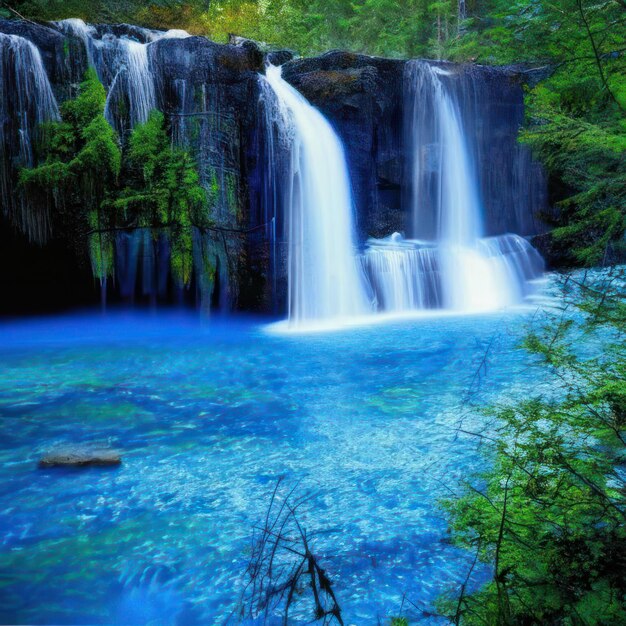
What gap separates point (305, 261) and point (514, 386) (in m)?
7.12

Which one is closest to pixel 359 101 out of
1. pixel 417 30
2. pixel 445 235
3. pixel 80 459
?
pixel 445 235

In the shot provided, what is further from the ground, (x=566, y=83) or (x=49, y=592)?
(x=566, y=83)

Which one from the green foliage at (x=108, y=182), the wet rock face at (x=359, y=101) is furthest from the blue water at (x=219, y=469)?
the wet rock face at (x=359, y=101)

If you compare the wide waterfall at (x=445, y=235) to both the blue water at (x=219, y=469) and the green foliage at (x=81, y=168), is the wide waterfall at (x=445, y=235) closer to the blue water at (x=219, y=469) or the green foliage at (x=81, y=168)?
the blue water at (x=219, y=469)

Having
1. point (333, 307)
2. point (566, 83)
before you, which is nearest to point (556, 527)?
point (333, 307)

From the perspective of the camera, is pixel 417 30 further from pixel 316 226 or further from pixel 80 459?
pixel 80 459

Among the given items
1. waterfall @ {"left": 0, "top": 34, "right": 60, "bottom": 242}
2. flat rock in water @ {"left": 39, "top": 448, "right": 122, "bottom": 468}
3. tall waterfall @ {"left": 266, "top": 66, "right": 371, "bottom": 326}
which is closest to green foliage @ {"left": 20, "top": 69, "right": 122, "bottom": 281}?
waterfall @ {"left": 0, "top": 34, "right": 60, "bottom": 242}

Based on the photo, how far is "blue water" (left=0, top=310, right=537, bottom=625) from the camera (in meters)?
3.38

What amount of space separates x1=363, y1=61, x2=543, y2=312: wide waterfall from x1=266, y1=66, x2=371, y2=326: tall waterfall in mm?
721

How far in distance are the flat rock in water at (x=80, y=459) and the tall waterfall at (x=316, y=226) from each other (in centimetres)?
766

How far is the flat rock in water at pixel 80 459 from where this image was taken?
5047 mm

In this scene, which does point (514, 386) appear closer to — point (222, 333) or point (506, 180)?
point (222, 333)

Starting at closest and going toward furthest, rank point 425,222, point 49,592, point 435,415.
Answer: point 49,592
point 435,415
point 425,222

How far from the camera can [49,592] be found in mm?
3367
